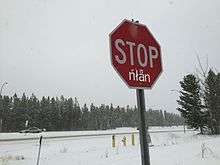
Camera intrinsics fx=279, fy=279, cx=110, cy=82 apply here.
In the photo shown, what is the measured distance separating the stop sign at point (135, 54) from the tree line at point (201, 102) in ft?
118

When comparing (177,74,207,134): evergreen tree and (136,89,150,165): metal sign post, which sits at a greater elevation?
(177,74,207,134): evergreen tree

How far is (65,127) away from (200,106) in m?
57.7

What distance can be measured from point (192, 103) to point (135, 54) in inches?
1502

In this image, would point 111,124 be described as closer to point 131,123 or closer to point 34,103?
point 131,123

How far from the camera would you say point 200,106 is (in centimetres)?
3922


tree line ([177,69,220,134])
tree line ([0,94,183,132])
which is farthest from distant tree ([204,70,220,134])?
tree line ([0,94,183,132])

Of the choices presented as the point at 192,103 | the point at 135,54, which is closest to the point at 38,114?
the point at 192,103

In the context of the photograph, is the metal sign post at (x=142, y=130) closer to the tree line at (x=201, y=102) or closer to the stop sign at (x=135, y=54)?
the stop sign at (x=135, y=54)

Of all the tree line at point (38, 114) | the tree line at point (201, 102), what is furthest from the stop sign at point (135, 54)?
the tree line at point (38, 114)

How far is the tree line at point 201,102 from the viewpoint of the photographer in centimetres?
3831

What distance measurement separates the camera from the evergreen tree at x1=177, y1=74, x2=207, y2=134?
38.9 metres

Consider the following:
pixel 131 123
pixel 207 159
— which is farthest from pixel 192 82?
pixel 131 123

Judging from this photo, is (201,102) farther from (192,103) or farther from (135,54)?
(135,54)

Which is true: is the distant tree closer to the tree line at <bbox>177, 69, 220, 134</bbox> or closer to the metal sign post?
the tree line at <bbox>177, 69, 220, 134</bbox>
